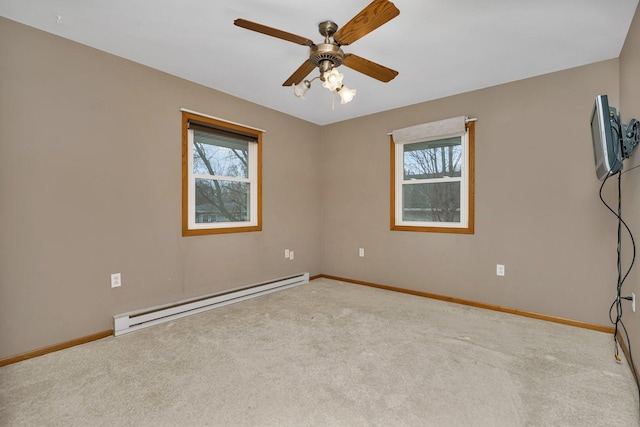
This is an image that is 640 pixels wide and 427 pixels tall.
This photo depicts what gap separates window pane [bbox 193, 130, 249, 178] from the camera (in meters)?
3.36

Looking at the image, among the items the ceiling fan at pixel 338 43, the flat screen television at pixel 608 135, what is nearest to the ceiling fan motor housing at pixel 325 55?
the ceiling fan at pixel 338 43

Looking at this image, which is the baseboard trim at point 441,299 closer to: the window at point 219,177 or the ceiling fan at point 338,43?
the window at point 219,177

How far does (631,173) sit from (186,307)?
3790mm

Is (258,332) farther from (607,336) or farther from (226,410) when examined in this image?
(607,336)

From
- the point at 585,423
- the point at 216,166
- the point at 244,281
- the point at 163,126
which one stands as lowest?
the point at 585,423

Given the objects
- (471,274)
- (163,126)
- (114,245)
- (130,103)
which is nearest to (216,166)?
(163,126)

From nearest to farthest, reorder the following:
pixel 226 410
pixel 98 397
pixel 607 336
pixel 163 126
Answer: pixel 226 410 → pixel 98 397 → pixel 607 336 → pixel 163 126

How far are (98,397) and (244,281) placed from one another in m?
2.02

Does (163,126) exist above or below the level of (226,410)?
above

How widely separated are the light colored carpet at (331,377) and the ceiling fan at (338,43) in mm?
1839

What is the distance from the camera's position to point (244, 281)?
12.2ft

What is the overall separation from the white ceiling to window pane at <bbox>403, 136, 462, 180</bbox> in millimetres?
685

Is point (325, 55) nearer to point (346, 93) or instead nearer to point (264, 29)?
point (346, 93)

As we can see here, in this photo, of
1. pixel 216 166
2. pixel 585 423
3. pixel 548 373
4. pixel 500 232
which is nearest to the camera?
pixel 585 423
